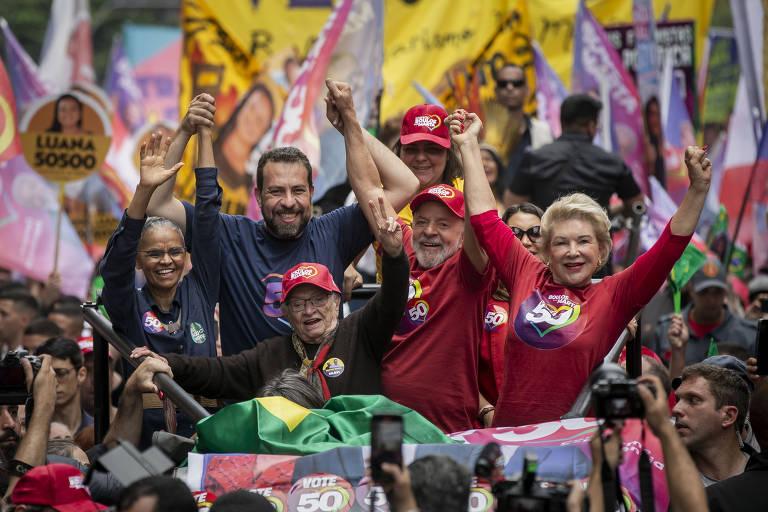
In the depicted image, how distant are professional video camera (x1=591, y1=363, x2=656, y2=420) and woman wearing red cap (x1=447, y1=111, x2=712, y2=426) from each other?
132cm

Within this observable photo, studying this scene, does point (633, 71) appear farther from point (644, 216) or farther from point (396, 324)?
point (396, 324)

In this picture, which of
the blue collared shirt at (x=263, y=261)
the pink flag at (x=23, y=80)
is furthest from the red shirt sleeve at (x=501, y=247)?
the pink flag at (x=23, y=80)

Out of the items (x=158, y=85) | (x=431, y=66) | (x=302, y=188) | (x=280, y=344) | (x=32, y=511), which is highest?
(x=158, y=85)

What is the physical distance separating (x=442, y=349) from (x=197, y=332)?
47.8 inches

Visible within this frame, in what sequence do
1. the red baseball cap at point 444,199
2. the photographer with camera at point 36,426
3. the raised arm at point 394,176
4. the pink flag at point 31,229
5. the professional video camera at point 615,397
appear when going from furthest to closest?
the pink flag at point 31,229, the raised arm at point 394,176, the red baseball cap at point 444,199, the photographer with camera at point 36,426, the professional video camera at point 615,397

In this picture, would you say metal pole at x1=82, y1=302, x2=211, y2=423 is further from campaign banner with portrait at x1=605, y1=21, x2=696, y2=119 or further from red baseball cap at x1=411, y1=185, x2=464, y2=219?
campaign banner with portrait at x1=605, y1=21, x2=696, y2=119

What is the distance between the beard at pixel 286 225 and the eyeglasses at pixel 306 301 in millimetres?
645

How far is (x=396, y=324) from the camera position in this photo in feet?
20.4

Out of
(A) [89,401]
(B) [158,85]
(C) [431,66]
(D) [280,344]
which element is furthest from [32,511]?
(B) [158,85]

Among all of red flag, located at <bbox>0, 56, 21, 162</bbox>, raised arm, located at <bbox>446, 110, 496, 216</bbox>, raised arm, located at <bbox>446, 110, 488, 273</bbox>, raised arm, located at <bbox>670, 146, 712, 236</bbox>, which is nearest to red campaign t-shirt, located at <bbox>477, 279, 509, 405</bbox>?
raised arm, located at <bbox>446, 110, 488, 273</bbox>

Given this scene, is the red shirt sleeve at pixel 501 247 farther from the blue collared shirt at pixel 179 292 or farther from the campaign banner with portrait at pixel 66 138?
the campaign banner with portrait at pixel 66 138

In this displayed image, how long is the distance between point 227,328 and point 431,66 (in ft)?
21.0

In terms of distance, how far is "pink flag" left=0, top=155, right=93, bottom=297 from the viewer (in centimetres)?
1373

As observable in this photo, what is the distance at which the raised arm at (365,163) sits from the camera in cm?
695
